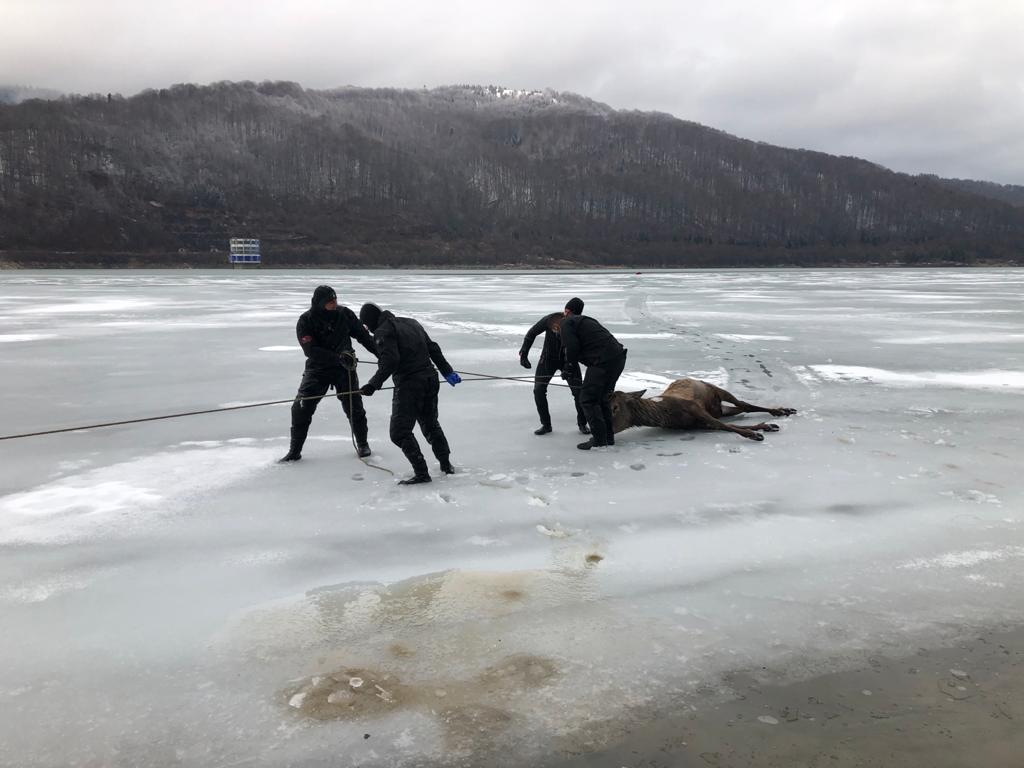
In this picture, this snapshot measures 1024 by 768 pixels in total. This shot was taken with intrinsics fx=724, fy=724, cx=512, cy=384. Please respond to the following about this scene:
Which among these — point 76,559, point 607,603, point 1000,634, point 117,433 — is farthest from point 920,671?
point 117,433

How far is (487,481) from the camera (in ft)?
17.0

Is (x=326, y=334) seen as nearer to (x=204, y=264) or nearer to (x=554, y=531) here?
(x=554, y=531)

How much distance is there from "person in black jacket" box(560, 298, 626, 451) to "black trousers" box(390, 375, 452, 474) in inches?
53.1

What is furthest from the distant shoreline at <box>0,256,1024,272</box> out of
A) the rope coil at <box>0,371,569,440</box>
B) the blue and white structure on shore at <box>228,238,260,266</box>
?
the rope coil at <box>0,371,569,440</box>

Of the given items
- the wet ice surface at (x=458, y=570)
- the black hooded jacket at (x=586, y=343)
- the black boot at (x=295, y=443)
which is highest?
the black hooded jacket at (x=586, y=343)

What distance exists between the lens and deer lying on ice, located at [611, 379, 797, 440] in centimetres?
648

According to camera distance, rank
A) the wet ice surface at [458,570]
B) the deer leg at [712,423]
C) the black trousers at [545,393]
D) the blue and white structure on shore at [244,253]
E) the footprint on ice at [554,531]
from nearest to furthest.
A: the wet ice surface at [458,570] → the footprint on ice at [554,531] → the deer leg at [712,423] → the black trousers at [545,393] → the blue and white structure on shore at [244,253]

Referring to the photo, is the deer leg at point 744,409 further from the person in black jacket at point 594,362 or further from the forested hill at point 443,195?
the forested hill at point 443,195

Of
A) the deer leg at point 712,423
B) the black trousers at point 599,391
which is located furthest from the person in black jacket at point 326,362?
the deer leg at point 712,423

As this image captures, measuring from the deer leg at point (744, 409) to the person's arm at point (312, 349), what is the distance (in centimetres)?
359

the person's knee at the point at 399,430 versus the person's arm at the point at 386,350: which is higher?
the person's arm at the point at 386,350

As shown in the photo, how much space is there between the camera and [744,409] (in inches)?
278

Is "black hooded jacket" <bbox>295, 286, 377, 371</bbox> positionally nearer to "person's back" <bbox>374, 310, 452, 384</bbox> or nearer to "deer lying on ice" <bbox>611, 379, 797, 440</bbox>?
"person's back" <bbox>374, 310, 452, 384</bbox>

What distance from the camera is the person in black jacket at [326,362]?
18.9 feet
